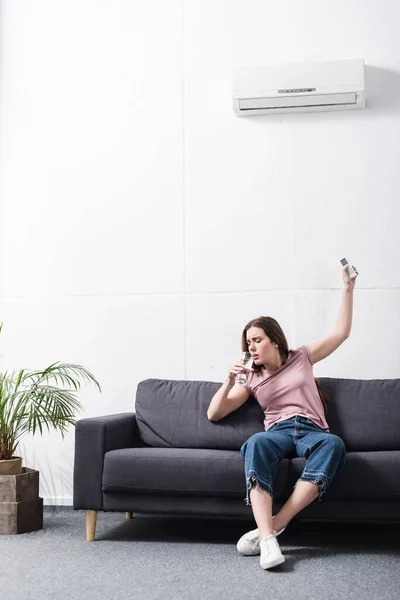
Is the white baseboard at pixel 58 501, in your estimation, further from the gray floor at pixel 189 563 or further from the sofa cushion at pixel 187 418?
the sofa cushion at pixel 187 418

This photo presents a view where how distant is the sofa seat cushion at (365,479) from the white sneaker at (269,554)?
14.0 inches

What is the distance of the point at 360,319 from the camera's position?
4.07 meters

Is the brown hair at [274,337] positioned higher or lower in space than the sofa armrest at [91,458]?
higher

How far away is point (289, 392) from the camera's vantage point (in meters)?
3.42

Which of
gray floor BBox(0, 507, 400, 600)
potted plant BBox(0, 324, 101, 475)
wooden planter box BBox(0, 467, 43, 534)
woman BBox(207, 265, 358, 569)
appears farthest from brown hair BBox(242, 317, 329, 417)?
wooden planter box BBox(0, 467, 43, 534)

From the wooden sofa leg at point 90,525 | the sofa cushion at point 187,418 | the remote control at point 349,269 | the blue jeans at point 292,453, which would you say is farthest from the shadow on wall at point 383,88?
the wooden sofa leg at point 90,525

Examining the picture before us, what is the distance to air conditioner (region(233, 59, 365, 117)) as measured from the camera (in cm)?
404

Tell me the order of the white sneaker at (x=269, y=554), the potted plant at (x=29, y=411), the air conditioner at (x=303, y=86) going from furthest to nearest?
the air conditioner at (x=303, y=86) → the potted plant at (x=29, y=411) → the white sneaker at (x=269, y=554)

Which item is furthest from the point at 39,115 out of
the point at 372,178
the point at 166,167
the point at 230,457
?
the point at 230,457

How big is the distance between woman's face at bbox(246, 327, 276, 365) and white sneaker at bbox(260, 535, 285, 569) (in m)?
0.92

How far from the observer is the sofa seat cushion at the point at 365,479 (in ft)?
10.0

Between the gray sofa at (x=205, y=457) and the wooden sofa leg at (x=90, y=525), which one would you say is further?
the wooden sofa leg at (x=90, y=525)

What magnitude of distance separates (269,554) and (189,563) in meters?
0.35

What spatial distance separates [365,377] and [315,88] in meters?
1.63
